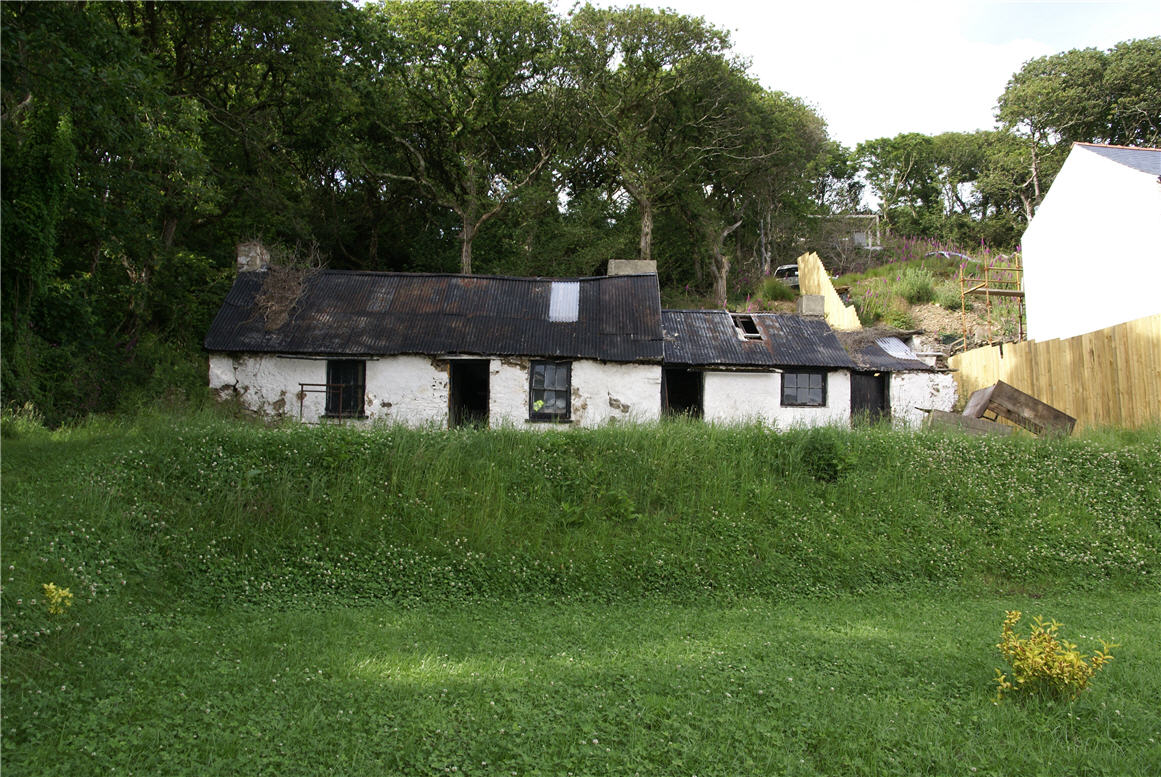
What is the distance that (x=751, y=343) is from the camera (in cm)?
2048

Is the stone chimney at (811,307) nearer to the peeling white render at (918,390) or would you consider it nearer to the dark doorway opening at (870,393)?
the dark doorway opening at (870,393)

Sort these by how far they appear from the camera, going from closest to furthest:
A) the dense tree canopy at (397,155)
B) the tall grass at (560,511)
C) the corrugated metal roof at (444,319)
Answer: the tall grass at (560,511), the dense tree canopy at (397,155), the corrugated metal roof at (444,319)

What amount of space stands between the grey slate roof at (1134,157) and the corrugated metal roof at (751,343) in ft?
31.7

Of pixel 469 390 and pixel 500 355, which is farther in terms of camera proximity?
pixel 469 390

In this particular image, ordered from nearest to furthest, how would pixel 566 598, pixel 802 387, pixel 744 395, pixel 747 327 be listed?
pixel 566 598
pixel 744 395
pixel 802 387
pixel 747 327

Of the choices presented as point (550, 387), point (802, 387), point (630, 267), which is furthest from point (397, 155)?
point (802, 387)

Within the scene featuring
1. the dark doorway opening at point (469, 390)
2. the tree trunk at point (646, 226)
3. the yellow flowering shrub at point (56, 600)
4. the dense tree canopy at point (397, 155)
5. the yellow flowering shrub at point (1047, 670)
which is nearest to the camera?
the yellow flowering shrub at point (1047, 670)

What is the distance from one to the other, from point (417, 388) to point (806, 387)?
35.6 ft

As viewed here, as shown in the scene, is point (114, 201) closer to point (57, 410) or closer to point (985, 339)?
point (57, 410)

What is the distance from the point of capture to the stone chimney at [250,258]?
20.2m

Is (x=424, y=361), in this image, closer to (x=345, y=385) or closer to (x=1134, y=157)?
(x=345, y=385)

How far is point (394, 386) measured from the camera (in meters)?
17.6

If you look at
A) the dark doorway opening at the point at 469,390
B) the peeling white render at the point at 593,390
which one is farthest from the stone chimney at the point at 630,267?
the dark doorway opening at the point at 469,390

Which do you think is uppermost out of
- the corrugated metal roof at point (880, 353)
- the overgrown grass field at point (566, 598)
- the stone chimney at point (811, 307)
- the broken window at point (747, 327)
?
the stone chimney at point (811, 307)
